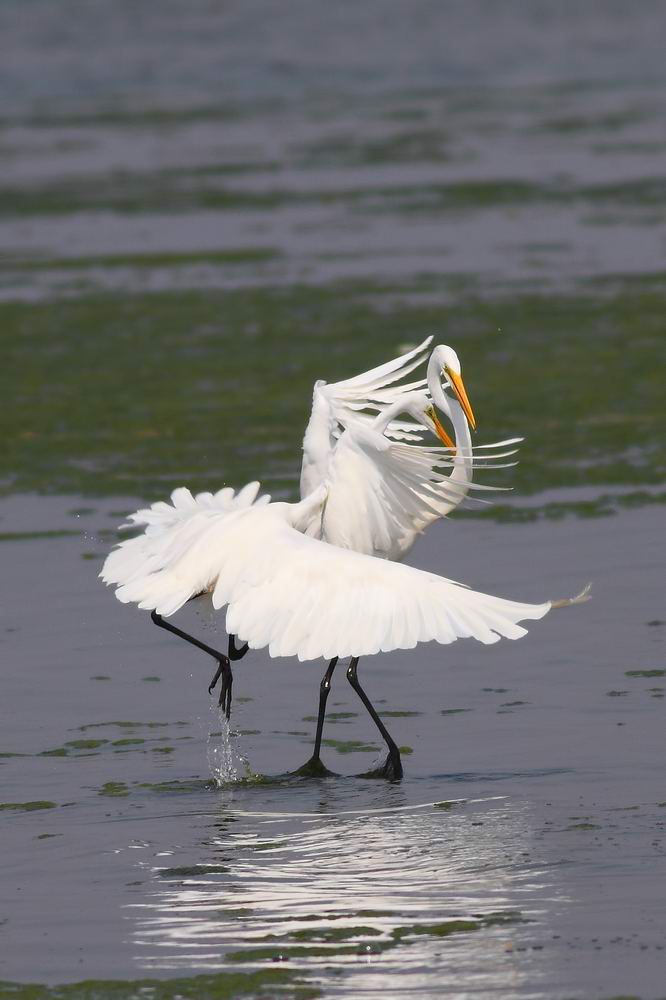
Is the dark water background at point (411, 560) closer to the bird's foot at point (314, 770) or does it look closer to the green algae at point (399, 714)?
the green algae at point (399, 714)

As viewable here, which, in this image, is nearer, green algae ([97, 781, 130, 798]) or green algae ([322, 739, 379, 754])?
green algae ([97, 781, 130, 798])

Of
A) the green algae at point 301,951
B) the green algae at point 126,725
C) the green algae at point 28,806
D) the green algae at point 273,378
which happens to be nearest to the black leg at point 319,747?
the green algae at point 126,725

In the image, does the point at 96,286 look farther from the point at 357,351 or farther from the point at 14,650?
the point at 14,650

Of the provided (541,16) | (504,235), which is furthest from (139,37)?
(504,235)

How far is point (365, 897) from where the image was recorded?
7141 mm

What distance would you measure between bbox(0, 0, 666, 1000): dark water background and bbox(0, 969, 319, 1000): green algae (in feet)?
0.05

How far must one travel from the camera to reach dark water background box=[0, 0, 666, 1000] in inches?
272

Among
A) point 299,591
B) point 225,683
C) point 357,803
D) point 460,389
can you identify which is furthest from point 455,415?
point 357,803

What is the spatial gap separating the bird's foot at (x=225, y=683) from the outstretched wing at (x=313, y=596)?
26.6 inches

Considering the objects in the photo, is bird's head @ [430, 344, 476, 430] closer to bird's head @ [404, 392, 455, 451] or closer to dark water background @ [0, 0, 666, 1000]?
bird's head @ [404, 392, 455, 451]

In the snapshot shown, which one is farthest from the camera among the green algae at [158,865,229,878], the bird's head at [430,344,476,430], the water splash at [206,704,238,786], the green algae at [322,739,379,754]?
the bird's head at [430,344,476,430]

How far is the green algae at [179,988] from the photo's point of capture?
629 cm

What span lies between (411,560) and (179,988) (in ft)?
20.4

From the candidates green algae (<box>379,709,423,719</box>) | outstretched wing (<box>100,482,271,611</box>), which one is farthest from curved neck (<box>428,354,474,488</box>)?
green algae (<box>379,709,423,719</box>)
